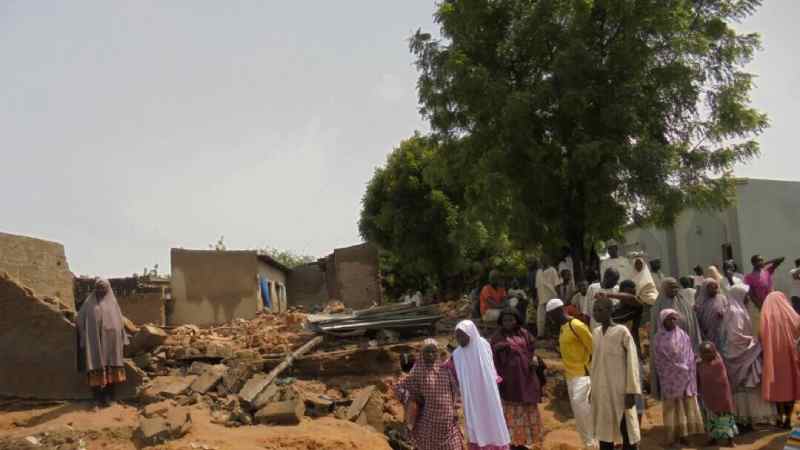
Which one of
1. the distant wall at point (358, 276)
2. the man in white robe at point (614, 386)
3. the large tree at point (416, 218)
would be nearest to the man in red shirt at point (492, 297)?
the man in white robe at point (614, 386)

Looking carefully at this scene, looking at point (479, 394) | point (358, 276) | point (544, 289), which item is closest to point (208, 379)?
point (479, 394)

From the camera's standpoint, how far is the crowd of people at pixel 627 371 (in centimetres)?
609

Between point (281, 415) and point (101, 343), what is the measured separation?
267cm

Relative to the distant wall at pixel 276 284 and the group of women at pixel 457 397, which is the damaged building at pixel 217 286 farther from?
the group of women at pixel 457 397

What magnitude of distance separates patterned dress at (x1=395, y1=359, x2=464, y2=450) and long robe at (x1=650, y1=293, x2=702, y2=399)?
311 cm

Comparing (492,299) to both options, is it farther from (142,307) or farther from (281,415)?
(142,307)

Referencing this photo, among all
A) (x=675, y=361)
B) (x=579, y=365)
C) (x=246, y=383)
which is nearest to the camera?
(x=579, y=365)

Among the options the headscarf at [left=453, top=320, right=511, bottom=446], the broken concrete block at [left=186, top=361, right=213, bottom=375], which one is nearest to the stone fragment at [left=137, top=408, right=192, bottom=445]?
the broken concrete block at [left=186, top=361, right=213, bottom=375]

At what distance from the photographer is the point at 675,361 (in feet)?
25.1

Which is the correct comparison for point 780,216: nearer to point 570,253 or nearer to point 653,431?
point 570,253

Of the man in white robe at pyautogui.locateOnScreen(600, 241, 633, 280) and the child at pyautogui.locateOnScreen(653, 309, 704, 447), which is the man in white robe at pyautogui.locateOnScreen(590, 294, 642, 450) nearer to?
the child at pyautogui.locateOnScreen(653, 309, 704, 447)

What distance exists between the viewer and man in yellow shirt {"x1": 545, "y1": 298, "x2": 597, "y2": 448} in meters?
6.78

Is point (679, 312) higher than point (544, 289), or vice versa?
point (544, 289)

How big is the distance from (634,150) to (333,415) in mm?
7052
